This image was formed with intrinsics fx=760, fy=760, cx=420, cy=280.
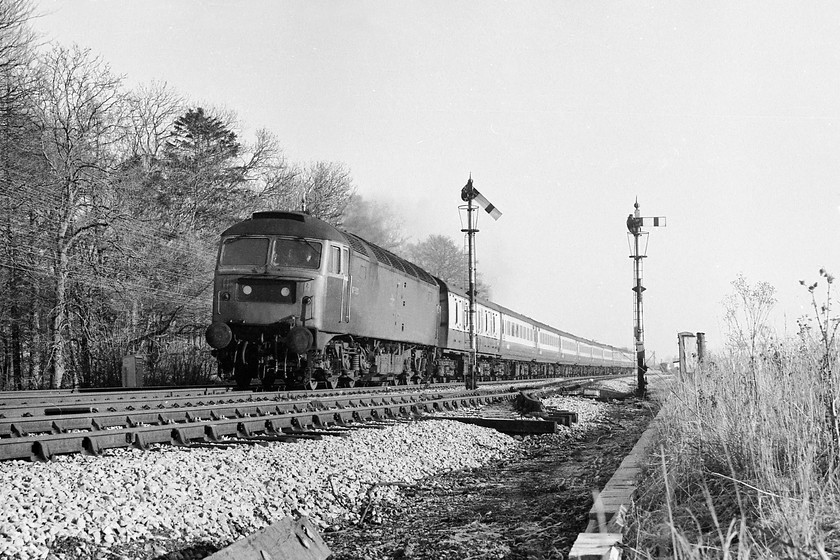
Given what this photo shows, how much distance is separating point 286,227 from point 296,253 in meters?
0.62

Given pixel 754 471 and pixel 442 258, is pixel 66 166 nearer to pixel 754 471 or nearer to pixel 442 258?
pixel 754 471

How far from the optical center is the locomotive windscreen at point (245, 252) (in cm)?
1483

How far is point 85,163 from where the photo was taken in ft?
80.8

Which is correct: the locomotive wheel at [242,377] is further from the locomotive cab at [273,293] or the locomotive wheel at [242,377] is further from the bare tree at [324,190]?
the bare tree at [324,190]

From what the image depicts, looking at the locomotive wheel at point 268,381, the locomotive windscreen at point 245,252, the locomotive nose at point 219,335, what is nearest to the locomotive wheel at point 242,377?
the locomotive wheel at point 268,381

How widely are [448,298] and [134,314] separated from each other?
11.4 m

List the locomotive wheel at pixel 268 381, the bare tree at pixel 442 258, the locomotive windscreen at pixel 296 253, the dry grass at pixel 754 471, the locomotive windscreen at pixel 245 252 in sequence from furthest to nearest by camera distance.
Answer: the bare tree at pixel 442 258, the locomotive wheel at pixel 268 381, the locomotive windscreen at pixel 245 252, the locomotive windscreen at pixel 296 253, the dry grass at pixel 754 471

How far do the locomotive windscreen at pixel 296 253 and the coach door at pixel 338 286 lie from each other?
1.10 feet

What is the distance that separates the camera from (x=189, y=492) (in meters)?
5.21

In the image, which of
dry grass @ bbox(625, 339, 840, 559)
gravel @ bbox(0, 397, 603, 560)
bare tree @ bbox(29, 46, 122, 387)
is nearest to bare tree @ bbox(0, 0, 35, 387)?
bare tree @ bbox(29, 46, 122, 387)

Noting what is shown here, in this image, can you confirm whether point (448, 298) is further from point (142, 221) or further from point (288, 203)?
point (288, 203)

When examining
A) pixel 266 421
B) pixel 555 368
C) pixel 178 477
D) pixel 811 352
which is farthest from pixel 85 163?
pixel 555 368

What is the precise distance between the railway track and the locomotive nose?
5.72 ft

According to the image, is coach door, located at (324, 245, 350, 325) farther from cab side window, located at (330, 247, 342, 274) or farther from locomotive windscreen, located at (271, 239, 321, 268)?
locomotive windscreen, located at (271, 239, 321, 268)
